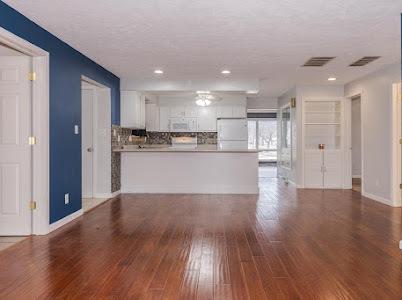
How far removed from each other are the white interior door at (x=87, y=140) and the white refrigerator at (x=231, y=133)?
3795 millimetres

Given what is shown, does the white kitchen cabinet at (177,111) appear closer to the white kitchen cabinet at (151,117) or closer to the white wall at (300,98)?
the white kitchen cabinet at (151,117)

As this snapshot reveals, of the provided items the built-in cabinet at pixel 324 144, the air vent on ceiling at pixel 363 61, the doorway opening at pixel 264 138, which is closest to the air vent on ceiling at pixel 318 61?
the air vent on ceiling at pixel 363 61

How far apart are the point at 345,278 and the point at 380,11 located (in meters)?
2.61

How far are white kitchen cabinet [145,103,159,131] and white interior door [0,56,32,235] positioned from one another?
5059mm

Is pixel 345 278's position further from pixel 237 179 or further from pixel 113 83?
pixel 113 83

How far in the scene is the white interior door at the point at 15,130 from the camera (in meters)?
3.91

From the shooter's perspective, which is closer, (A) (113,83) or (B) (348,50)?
(B) (348,50)

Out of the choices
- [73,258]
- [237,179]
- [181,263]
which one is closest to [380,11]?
[181,263]

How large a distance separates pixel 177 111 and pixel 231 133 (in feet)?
5.15

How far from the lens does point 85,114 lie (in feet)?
21.5

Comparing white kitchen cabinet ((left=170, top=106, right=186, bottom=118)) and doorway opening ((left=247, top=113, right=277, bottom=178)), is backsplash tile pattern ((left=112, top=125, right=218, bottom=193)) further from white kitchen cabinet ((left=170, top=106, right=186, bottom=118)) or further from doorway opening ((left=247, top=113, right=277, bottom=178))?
doorway opening ((left=247, top=113, right=277, bottom=178))

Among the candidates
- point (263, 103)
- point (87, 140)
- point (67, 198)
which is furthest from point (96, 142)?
point (263, 103)

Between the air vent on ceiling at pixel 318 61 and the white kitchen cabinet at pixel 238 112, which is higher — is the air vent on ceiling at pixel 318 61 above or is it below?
above

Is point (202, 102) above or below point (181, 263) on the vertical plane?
above
